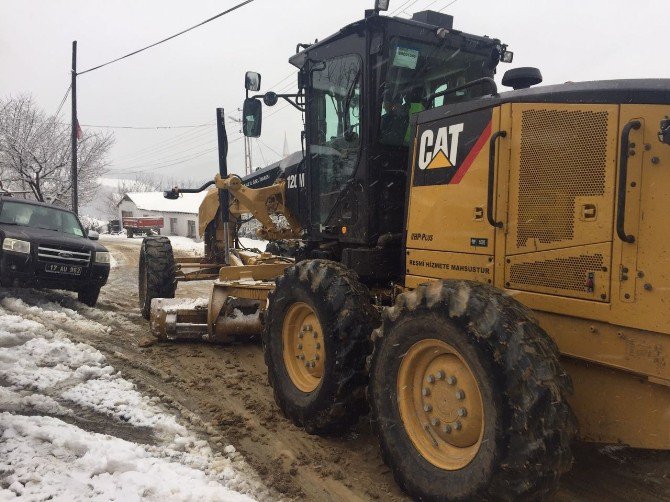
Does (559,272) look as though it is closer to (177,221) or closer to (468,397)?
(468,397)

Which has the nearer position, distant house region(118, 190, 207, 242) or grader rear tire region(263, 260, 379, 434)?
grader rear tire region(263, 260, 379, 434)

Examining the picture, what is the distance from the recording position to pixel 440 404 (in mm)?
2955

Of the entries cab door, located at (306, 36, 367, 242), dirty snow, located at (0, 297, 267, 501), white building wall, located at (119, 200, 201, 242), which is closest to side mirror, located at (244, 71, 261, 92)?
cab door, located at (306, 36, 367, 242)

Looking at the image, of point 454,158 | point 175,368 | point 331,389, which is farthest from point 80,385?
point 454,158

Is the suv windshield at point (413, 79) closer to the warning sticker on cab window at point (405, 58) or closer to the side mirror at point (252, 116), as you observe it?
the warning sticker on cab window at point (405, 58)

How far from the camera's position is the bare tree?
28.0 metres

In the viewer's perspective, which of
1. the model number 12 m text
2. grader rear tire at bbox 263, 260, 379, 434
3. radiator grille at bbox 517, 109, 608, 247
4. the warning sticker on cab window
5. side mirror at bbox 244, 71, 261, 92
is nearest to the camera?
radiator grille at bbox 517, 109, 608, 247

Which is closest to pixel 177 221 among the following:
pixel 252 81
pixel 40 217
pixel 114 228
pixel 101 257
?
pixel 114 228

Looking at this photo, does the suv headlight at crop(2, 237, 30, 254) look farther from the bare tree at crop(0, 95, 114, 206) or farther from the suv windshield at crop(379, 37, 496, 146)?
the bare tree at crop(0, 95, 114, 206)

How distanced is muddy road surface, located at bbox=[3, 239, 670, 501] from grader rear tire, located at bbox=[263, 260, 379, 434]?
224 millimetres

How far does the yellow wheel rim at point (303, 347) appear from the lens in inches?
160

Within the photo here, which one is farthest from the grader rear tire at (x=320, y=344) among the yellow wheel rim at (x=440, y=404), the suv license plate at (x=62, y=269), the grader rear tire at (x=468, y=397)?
the suv license plate at (x=62, y=269)

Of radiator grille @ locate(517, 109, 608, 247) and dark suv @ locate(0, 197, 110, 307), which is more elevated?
radiator grille @ locate(517, 109, 608, 247)

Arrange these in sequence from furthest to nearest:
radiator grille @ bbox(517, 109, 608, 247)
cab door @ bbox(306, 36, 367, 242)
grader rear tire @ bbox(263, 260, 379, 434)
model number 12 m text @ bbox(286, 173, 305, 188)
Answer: model number 12 m text @ bbox(286, 173, 305, 188)
cab door @ bbox(306, 36, 367, 242)
grader rear tire @ bbox(263, 260, 379, 434)
radiator grille @ bbox(517, 109, 608, 247)
